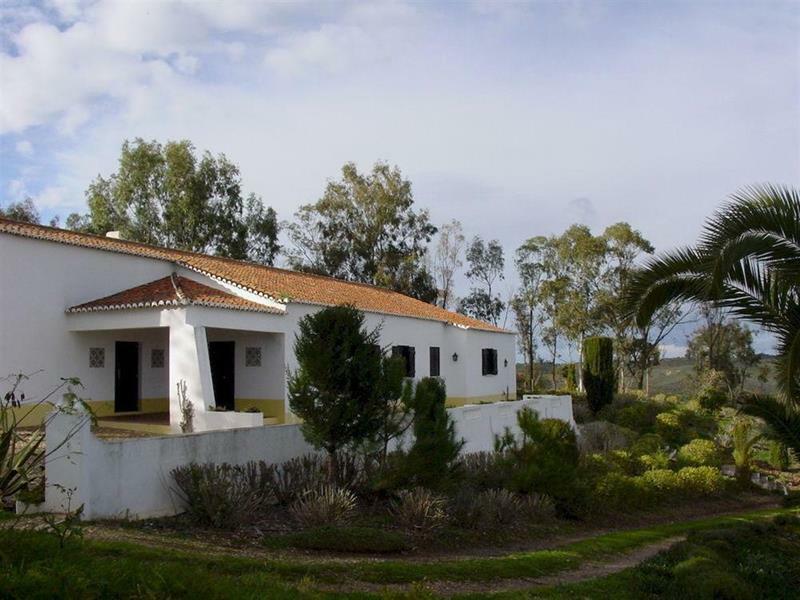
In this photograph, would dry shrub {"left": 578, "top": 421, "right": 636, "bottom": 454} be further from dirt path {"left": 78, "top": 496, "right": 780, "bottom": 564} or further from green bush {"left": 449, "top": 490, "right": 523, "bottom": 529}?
dirt path {"left": 78, "top": 496, "right": 780, "bottom": 564}

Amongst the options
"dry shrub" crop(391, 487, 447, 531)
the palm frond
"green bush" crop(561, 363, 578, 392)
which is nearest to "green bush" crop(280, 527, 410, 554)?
"dry shrub" crop(391, 487, 447, 531)

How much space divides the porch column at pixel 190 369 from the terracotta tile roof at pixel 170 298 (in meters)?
0.65

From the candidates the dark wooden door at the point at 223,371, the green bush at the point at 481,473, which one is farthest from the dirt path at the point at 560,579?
the dark wooden door at the point at 223,371

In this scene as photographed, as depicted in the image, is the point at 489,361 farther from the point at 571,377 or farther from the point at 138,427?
the point at 138,427

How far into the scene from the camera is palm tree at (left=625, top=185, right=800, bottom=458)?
10.4m

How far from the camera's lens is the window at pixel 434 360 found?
2956cm

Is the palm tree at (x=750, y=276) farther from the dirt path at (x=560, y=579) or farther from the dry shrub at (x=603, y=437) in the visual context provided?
the dry shrub at (x=603, y=437)

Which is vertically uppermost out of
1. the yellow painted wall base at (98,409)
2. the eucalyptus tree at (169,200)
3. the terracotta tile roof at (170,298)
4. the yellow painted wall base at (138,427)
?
the eucalyptus tree at (169,200)

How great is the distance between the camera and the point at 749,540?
12055 mm

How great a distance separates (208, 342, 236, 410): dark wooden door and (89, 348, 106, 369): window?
9.61 feet

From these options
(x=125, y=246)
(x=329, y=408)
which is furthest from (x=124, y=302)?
(x=329, y=408)

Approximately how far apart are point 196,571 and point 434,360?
2350 centimetres

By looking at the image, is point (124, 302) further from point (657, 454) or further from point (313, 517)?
point (657, 454)

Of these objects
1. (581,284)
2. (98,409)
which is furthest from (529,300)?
(98,409)
